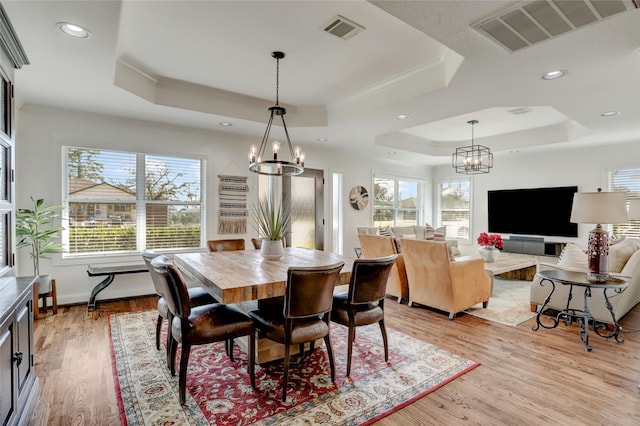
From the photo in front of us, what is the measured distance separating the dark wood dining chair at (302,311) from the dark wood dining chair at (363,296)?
0.23 meters

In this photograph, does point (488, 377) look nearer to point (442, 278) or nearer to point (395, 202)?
point (442, 278)

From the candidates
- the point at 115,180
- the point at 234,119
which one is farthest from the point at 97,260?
the point at 234,119

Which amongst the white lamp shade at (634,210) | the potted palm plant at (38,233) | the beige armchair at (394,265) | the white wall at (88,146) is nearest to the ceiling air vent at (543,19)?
the beige armchair at (394,265)

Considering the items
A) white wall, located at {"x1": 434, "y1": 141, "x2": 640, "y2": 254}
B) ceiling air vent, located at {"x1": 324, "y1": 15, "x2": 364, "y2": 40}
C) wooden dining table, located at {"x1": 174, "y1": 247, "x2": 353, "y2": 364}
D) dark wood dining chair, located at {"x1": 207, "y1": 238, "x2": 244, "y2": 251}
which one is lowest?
wooden dining table, located at {"x1": 174, "y1": 247, "x2": 353, "y2": 364}

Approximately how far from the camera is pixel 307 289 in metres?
2.15

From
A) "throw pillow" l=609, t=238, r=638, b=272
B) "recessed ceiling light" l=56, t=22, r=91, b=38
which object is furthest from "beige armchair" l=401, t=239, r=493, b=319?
"recessed ceiling light" l=56, t=22, r=91, b=38

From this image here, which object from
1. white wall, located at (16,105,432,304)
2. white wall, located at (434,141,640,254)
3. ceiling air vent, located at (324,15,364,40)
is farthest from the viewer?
white wall, located at (434,141,640,254)

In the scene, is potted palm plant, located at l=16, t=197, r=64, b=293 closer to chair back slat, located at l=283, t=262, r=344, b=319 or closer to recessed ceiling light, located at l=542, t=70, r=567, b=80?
chair back slat, located at l=283, t=262, r=344, b=319

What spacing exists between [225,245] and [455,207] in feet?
20.8

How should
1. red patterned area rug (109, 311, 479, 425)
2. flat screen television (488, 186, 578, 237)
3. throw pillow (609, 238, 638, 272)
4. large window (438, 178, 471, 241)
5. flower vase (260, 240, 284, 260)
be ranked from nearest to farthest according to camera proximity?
red patterned area rug (109, 311, 479, 425)
flower vase (260, 240, 284, 260)
throw pillow (609, 238, 638, 272)
flat screen television (488, 186, 578, 237)
large window (438, 178, 471, 241)

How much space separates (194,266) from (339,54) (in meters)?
2.34

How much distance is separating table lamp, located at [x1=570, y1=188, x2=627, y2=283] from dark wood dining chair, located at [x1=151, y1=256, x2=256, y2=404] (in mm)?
3140

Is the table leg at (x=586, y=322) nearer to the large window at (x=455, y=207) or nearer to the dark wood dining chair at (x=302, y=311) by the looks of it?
the dark wood dining chair at (x=302, y=311)

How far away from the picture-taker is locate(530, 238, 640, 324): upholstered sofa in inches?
137
